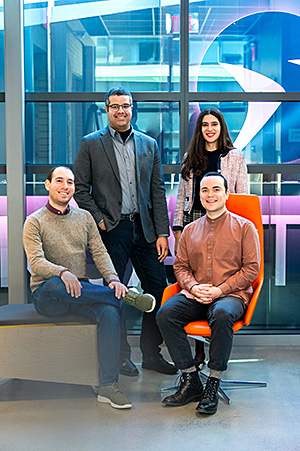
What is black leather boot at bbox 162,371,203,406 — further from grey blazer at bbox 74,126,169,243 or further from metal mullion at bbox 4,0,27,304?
metal mullion at bbox 4,0,27,304

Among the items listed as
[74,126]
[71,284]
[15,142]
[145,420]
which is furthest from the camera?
[74,126]

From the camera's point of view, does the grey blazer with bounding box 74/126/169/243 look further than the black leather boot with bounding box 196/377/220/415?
Yes

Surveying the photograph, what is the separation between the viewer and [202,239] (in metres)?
3.24

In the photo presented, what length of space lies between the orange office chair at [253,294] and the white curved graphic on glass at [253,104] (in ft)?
2.82

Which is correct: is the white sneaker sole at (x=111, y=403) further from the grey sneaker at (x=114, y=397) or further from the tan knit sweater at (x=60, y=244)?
the tan knit sweater at (x=60, y=244)

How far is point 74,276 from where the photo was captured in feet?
10.3

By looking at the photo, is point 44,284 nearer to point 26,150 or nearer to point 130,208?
point 130,208

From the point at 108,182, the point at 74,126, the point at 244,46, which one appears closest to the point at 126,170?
the point at 108,182

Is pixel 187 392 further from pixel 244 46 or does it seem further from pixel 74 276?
pixel 244 46

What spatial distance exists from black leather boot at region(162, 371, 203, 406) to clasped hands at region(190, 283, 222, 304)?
406 mm

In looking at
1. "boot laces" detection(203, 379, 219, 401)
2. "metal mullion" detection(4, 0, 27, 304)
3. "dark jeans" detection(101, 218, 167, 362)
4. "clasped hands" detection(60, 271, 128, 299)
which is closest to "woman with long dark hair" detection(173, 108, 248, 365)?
"dark jeans" detection(101, 218, 167, 362)

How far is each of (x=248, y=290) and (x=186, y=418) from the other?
0.81 metres

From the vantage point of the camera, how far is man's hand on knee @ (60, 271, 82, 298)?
121 inches

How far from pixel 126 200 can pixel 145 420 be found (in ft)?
4.52
